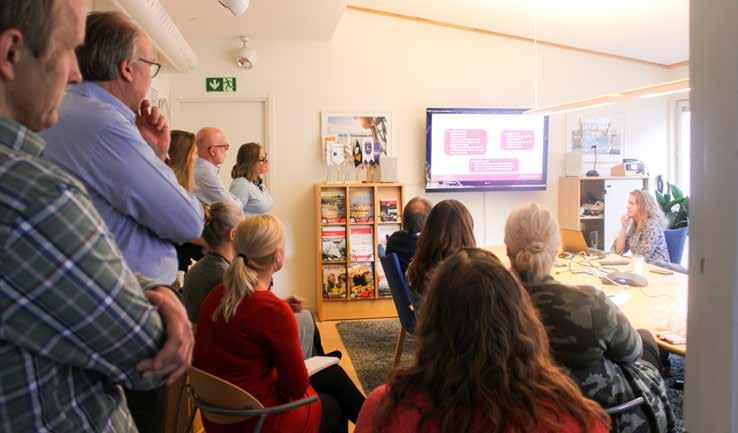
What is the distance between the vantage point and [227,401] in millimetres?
1832

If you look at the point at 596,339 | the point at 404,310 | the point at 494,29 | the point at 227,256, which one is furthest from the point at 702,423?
the point at 494,29

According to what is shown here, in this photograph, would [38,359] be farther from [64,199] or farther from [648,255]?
[648,255]

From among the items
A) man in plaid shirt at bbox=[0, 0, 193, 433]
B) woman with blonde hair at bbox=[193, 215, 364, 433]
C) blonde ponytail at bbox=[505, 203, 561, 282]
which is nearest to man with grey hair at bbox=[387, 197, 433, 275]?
blonde ponytail at bbox=[505, 203, 561, 282]

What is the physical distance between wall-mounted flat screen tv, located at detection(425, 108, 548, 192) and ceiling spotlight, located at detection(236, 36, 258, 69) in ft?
6.15

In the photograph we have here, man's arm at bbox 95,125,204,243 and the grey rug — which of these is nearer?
man's arm at bbox 95,125,204,243

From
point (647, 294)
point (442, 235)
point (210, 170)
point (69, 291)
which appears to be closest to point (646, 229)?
point (647, 294)

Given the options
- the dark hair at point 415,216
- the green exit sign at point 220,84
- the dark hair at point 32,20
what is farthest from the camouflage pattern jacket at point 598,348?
the green exit sign at point 220,84

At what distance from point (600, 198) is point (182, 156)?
5.01 metres

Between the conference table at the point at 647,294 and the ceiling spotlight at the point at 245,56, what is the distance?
3112 mm

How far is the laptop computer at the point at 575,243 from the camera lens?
14.0 ft

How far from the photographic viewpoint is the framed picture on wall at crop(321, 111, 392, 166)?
5770 mm

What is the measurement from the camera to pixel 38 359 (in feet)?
2.30

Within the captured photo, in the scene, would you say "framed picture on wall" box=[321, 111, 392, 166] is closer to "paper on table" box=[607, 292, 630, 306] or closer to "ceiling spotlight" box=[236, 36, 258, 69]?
"ceiling spotlight" box=[236, 36, 258, 69]

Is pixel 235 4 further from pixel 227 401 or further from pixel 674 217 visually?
pixel 674 217
